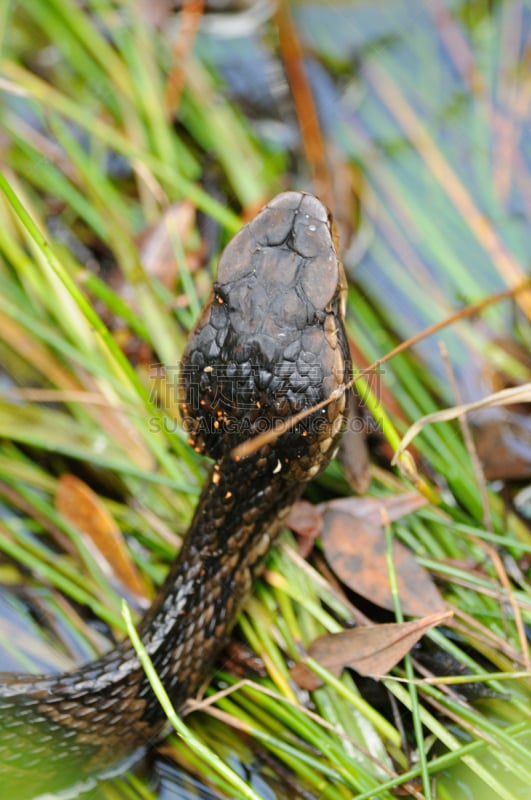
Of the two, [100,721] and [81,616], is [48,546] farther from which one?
[100,721]

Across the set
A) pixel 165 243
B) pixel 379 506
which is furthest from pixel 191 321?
pixel 379 506

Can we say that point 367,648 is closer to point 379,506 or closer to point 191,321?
point 379,506

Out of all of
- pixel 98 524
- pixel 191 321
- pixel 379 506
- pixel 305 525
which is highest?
pixel 191 321

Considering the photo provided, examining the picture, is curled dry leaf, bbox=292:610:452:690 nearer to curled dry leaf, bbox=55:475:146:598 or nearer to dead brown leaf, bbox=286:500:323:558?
dead brown leaf, bbox=286:500:323:558

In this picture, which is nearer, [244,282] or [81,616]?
[244,282]

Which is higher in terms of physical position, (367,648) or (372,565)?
(372,565)

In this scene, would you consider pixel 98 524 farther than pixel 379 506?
Yes

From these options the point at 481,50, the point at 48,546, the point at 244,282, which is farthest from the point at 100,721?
the point at 481,50

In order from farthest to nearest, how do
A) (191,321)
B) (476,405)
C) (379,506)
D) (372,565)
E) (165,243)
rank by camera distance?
(165,243) → (191,321) → (379,506) → (372,565) → (476,405)
